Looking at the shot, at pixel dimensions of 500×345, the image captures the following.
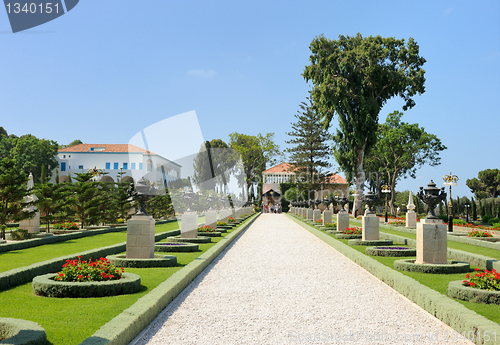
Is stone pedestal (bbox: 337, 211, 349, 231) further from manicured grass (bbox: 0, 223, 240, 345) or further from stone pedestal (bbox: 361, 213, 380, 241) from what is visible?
manicured grass (bbox: 0, 223, 240, 345)

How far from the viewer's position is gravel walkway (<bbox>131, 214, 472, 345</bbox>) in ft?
17.4

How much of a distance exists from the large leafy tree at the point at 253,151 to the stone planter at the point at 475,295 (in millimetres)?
61270

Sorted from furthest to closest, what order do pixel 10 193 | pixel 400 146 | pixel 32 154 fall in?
1. pixel 32 154
2. pixel 400 146
3. pixel 10 193

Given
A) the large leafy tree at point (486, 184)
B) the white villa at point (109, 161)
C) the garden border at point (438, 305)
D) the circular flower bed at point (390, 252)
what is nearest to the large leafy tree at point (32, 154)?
the white villa at point (109, 161)

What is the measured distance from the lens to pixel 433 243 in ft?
33.8

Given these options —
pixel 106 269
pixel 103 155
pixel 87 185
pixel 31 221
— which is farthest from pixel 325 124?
pixel 103 155

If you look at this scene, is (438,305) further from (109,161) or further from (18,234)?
(109,161)

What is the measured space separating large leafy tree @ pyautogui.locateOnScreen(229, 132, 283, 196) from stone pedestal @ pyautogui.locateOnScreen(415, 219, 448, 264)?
58.0 m

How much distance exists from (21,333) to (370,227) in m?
14.2

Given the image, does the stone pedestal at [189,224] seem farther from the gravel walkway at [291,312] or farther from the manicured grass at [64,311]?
the manicured grass at [64,311]

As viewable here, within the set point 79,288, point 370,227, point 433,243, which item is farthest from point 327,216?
point 79,288

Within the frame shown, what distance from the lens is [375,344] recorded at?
16.7 feet

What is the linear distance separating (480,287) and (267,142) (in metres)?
64.4

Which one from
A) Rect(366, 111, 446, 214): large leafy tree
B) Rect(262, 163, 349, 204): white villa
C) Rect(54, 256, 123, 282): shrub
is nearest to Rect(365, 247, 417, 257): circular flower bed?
Rect(54, 256, 123, 282): shrub
